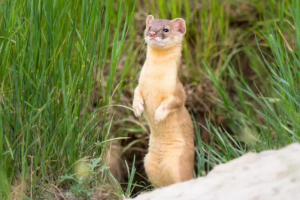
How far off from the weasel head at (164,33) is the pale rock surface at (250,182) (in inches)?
58.1

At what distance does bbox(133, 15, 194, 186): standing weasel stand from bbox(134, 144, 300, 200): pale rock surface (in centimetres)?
133

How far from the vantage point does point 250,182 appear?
225cm

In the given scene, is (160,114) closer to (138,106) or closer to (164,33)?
(138,106)

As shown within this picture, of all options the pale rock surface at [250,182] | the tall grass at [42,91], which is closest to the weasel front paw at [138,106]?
the tall grass at [42,91]

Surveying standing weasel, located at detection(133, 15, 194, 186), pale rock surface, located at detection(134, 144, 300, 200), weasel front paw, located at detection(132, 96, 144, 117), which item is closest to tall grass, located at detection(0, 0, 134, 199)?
weasel front paw, located at detection(132, 96, 144, 117)

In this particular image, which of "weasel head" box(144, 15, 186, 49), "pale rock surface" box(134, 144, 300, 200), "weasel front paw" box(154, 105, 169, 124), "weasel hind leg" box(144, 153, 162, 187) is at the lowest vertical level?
"weasel hind leg" box(144, 153, 162, 187)

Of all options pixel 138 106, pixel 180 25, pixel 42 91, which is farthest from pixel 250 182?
pixel 180 25

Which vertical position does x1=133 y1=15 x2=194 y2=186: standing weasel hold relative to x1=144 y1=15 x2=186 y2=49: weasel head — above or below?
below

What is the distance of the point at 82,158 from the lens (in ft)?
10.2

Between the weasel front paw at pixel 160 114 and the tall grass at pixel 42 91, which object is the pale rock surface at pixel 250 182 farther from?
the weasel front paw at pixel 160 114

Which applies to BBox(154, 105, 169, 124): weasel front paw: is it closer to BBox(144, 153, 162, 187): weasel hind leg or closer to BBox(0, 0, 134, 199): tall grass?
BBox(144, 153, 162, 187): weasel hind leg

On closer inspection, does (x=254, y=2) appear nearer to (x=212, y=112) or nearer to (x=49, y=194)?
(x=212, y=112)

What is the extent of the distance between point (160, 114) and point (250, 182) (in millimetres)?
1584

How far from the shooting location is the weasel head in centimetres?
379
